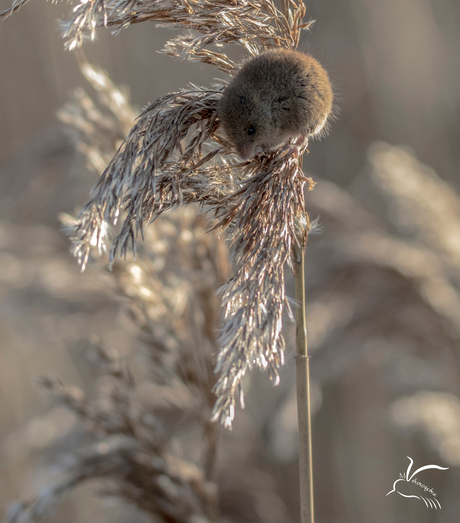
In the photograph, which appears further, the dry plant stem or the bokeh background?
the bokeh background

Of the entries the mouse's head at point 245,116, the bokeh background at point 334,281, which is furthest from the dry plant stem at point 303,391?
the bokeh background at point 334,281

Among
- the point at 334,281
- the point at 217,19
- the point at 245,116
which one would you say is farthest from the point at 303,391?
the point at 334,281

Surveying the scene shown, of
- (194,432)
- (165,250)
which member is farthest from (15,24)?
(194,432)

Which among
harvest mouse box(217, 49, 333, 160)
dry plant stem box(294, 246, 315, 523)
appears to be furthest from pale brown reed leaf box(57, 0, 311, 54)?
dry plant stem box(294, 246, 315, 523)

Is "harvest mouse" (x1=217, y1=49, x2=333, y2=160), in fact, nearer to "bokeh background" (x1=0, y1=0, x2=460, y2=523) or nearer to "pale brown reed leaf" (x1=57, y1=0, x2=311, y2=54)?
"pale brown reed leaf" (x1=57, y1=0, x2=311, y2=54)

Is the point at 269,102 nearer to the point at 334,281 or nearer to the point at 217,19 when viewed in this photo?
the point at 217,19

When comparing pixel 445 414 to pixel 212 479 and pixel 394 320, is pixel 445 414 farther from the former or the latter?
pixel 212 479

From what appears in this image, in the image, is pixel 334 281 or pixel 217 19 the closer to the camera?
pixel 217 19
